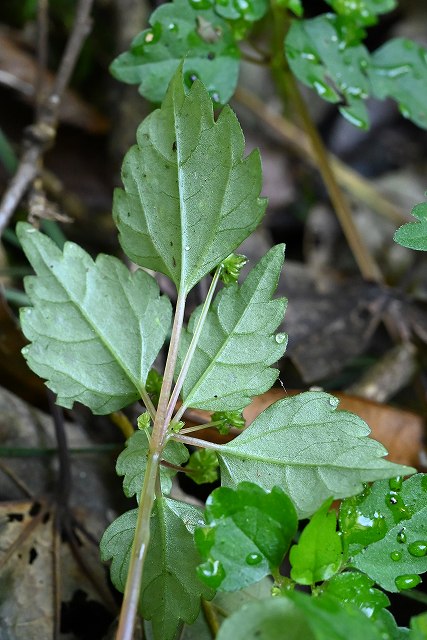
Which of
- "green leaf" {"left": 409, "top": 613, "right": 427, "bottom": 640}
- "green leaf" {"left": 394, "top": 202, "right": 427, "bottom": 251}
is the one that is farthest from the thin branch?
"green leaf" {"left": 409, "top": 613, "right": 427, "bottom": 640}

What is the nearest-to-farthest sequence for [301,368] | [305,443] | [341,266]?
1. [305,443]
2. [301,368]
3. [341,266]

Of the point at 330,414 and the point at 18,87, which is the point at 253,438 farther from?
the point at 18,87

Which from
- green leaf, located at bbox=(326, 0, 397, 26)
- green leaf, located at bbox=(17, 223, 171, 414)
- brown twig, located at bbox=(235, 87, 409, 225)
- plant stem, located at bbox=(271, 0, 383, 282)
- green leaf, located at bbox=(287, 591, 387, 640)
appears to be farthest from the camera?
brown twig, located at bbox=(235, 87, 409, 225)

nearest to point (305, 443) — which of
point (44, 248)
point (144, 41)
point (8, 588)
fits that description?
point (44, 248)

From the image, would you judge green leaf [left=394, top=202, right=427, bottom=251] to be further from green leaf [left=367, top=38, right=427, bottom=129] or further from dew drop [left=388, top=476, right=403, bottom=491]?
green leaf [left=367, top=38, right=427, bottom=129]

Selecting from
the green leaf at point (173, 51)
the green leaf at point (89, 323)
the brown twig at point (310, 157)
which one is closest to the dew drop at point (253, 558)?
the green leaf at point (89, 323)

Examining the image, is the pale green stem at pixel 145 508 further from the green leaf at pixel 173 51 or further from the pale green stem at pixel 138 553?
the green leaf at pixel 173 51
